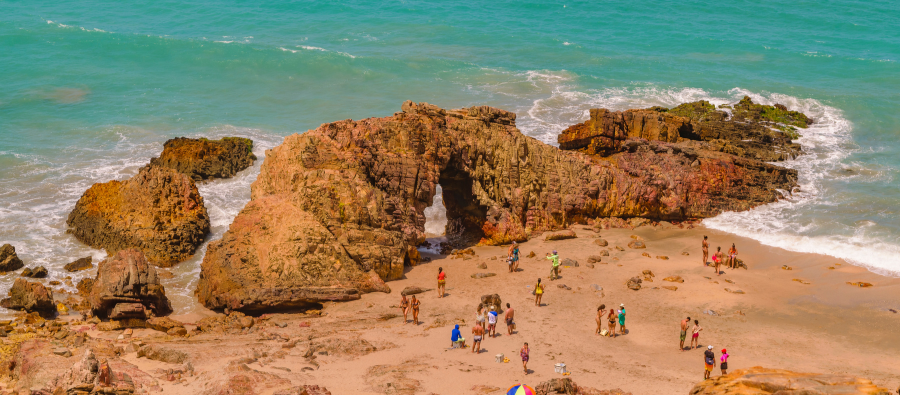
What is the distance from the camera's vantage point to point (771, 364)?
17531 mm

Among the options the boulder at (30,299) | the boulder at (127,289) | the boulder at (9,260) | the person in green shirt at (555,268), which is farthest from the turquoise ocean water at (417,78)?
the person in green shirt at (555,268)

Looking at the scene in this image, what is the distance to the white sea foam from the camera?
26.0 m

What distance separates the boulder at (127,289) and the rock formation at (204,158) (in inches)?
501

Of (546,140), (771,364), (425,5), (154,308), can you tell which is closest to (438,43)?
(425,5)

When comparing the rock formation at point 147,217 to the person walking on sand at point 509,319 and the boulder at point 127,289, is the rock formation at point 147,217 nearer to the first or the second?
the boulder at point 127,289

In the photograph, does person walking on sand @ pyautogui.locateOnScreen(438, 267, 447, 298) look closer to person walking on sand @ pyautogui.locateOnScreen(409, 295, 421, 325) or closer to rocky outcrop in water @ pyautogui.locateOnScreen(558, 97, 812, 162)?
person walking on sand @ pyautogui.locateOnScreen(409, 295, 421, 325)

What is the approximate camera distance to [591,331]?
64.7 feet

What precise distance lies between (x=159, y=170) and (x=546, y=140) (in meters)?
19.0

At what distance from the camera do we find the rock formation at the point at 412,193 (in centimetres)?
2181

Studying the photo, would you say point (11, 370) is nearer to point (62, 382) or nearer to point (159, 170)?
point (62, 382)

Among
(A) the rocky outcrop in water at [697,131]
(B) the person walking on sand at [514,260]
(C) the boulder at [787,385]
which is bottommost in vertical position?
(B) the person walking on sand at [514,260]

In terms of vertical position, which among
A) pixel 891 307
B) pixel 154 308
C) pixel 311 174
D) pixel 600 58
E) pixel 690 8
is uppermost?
pixel 690 8

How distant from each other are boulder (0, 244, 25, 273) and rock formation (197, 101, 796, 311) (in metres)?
7.40

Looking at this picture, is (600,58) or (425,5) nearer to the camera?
(600,58)
